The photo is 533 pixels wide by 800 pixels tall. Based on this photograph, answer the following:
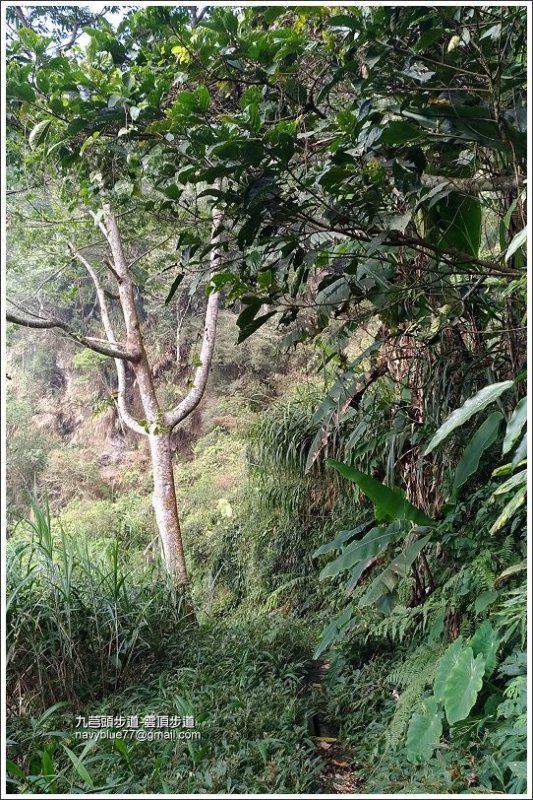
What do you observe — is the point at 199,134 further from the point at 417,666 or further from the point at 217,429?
the point at 217,429

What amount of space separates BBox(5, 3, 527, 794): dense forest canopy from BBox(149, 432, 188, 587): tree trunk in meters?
0.19

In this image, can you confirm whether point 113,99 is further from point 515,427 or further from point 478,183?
point 515,427

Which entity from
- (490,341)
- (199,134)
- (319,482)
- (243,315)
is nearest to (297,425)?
(319,482)

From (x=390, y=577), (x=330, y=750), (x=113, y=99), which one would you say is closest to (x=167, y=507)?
(x=330, y=750)

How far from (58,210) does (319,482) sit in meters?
2.03

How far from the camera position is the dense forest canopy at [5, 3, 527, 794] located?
1304 millimetres

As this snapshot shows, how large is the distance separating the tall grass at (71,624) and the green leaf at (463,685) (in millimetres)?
1246

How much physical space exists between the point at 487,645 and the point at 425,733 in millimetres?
261

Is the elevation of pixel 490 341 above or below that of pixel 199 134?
below

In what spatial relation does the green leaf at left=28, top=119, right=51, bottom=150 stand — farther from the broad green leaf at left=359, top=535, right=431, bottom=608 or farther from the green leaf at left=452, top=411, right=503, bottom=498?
the broad green leaf at left=359, top=535, right=431, bottom=608

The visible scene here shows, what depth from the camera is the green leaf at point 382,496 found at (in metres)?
1.67

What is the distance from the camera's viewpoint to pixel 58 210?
3.16 metres

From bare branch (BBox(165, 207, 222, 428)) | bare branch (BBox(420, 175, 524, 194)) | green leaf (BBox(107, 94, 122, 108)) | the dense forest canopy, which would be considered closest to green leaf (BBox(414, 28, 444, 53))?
the dense forest canopy

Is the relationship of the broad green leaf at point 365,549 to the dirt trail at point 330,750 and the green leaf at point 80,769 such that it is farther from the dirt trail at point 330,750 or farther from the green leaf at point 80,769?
the green leaf at point 80,769
